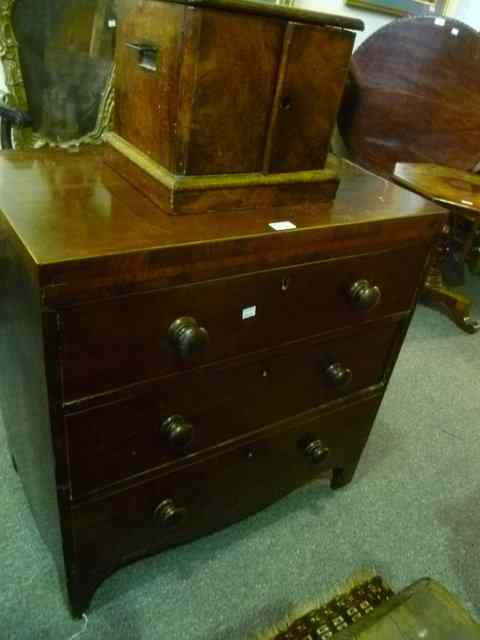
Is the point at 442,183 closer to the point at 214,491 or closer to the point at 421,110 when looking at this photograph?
the point at 421,110

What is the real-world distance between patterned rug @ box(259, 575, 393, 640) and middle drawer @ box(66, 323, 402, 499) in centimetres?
47

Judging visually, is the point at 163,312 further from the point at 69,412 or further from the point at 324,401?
the point at 324,401

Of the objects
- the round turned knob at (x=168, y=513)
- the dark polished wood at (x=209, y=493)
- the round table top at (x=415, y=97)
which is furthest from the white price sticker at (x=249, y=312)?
the round table top at (x=415, y=97)

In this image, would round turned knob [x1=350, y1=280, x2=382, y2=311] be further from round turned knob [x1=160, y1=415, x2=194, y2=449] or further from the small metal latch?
the small metal latch

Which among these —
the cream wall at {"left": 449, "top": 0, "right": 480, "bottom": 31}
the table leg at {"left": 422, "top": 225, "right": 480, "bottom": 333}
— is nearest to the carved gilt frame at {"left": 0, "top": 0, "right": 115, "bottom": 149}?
the table leg at {"left": 422, "top": 225, "right": 480, "bottom": 333}

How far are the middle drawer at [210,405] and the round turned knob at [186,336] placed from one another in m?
0.10

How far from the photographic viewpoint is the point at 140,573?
4.11 ft

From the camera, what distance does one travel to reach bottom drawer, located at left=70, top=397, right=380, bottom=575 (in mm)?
988

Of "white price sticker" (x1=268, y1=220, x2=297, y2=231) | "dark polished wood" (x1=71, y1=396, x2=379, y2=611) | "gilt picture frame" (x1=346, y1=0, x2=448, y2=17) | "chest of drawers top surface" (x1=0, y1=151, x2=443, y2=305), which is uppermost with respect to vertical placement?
"gilt picture frame" (x1=346, y1=0, x2=448, y2=17)

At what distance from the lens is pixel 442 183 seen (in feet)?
7.08

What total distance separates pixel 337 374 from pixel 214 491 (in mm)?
387

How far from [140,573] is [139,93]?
1.11 metres

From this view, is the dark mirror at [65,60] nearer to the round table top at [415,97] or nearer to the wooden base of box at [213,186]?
the wooden base of box at [213,186]

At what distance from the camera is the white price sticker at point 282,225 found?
816 millimetres
